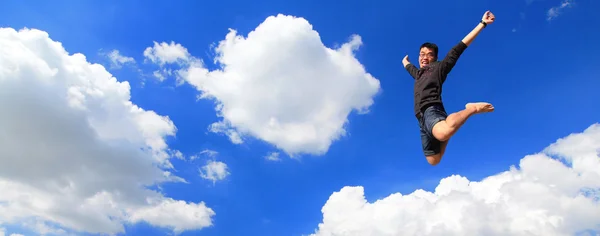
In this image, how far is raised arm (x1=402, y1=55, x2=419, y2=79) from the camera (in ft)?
34.8

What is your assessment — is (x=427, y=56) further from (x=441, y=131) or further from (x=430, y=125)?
(x=441, y=131)

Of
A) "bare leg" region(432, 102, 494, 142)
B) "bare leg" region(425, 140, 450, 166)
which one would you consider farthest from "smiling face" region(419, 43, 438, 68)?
"bare leg" region(432, 102, 494, 142)

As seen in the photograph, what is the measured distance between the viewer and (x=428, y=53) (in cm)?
1005

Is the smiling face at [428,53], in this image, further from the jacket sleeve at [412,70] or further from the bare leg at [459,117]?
the bare leg at [459,117]

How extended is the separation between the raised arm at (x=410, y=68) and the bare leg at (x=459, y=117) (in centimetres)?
241

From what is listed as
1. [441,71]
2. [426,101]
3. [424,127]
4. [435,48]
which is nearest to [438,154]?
A: [424,127]

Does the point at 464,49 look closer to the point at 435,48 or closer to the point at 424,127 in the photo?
the point at 435,48

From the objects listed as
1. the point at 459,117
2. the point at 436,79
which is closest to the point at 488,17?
the point at 436,79

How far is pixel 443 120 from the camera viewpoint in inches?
334

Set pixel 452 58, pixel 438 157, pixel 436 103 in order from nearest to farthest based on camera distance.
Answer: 1. pixel 436 103
2. pixel 452 58
3. pixel 438 157

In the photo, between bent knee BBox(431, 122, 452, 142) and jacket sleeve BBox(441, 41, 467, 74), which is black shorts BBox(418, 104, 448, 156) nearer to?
bent knee BBox(431, 122, 452, 142)

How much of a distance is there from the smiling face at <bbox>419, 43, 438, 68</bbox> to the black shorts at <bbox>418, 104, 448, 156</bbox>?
4.87ft

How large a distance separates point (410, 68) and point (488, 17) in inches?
89.6

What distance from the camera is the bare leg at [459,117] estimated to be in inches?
316
